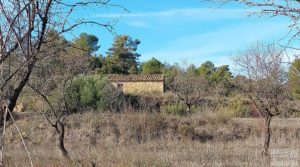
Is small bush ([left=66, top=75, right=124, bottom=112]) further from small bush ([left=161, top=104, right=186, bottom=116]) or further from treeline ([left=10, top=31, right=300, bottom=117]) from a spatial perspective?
small bush ([left=161, top=104, right=186, bottom=116])

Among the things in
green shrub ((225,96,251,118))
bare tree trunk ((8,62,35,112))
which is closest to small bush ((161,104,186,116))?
green shrub ((225,96,251,118))

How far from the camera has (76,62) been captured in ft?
51.6

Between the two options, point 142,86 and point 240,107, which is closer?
point 240,107

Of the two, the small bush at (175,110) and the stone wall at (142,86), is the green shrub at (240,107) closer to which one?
the small bush at (175,110)

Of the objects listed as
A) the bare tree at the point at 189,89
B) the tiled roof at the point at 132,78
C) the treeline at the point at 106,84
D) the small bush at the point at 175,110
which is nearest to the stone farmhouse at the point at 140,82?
the tiled roof at the point at 132,78

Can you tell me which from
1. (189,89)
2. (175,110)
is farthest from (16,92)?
(189,89)

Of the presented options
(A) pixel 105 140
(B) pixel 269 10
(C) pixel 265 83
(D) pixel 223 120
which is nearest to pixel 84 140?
(A) pixel 105 140

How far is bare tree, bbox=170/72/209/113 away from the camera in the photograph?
132 feet

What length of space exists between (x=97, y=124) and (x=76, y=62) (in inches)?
426

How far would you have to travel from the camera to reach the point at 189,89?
141 feet

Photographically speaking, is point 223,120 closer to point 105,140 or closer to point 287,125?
point 287,125

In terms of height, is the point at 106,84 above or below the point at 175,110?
above

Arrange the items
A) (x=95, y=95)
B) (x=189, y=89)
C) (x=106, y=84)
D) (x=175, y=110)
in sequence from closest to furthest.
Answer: (x=95, y=95) → (x=106, y=84) → (x=175, y=110) → (x=189, y=89)

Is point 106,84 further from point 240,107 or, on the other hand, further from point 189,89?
point 189,89
